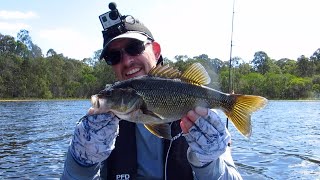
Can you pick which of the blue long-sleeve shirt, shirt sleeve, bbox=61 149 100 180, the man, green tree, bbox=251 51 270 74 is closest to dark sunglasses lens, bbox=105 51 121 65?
the man

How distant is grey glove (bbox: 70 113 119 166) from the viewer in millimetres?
3379

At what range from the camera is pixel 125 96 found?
3.23 metres

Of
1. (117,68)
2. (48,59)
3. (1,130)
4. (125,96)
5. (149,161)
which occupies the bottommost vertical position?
(1,130)

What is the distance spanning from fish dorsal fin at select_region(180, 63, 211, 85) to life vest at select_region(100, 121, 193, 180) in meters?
0.74

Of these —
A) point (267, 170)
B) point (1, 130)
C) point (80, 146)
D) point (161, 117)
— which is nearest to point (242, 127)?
point (161, 117)

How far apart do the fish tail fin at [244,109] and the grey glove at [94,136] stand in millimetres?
1055

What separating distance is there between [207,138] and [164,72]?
2.27ft

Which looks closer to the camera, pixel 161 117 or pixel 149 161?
pixel 161 117

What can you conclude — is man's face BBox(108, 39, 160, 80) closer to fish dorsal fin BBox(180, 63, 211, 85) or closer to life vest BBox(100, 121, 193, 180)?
life vest BBox(100, 121, 193, 180)

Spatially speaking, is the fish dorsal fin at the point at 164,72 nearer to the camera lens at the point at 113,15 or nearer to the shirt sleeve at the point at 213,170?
the shirt sleeve at the point at 213,170

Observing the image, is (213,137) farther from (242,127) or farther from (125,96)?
(125,96)

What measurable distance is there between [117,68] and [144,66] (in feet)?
1.04

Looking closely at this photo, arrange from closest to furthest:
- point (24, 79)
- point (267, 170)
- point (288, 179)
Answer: point (288, 179)
point (267, 170)
point (24, 79)

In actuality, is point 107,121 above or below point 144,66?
below
